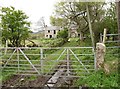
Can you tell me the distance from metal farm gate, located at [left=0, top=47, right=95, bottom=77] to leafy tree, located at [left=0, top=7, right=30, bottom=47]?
642mm

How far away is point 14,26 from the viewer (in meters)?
3.91

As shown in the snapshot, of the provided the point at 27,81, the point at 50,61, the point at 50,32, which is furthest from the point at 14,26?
the point at 27,81

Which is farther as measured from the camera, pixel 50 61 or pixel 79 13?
pixel 79 13

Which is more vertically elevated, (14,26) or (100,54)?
(14,26)

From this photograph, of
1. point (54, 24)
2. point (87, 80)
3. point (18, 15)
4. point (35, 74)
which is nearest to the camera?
point (87, 80)

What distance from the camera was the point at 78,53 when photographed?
10.5 ft

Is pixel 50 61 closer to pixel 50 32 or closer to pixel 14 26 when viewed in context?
pixel 50 32

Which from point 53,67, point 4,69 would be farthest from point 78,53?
point 4,69

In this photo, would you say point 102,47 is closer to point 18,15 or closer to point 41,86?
point 41,86

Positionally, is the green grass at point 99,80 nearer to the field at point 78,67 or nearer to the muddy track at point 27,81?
the field at point 78,67

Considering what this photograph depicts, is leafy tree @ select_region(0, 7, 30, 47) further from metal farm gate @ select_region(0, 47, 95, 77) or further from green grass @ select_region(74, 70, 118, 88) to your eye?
green grass @ select_region(74, 70, 118, 88)

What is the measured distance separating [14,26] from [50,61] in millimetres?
1227

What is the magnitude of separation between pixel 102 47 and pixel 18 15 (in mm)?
1928

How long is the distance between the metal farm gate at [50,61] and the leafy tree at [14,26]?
25.3 inches
